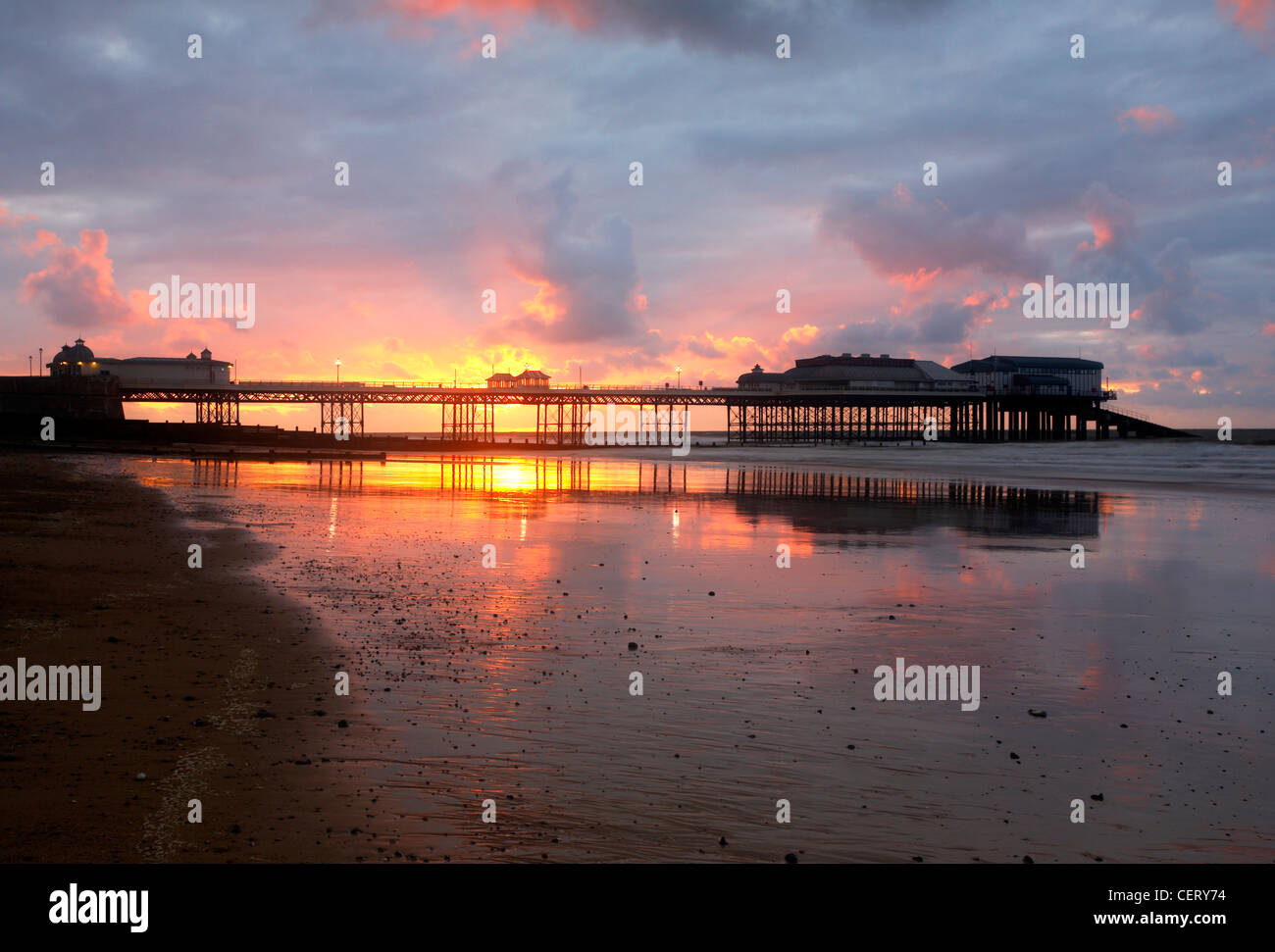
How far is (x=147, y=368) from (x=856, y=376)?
378 ft

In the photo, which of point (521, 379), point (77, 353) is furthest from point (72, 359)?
point (521, 379)

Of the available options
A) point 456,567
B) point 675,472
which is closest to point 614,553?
point 456,567

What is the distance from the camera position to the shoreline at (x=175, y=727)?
6016mm

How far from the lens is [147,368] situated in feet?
496

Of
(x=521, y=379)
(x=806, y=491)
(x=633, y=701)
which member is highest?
(x=521, y=379)

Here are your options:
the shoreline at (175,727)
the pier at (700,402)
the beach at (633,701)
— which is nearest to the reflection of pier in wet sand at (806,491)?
the beach at (633,701)

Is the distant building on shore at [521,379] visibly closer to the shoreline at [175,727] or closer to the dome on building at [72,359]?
the dome on building at [72,359]

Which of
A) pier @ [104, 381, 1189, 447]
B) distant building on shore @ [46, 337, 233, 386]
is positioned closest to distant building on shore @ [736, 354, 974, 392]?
pier @ [104, 381, 1189, 447]

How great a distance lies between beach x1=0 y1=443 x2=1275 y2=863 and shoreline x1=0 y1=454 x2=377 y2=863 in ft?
0.13

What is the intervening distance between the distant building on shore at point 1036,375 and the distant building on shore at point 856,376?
4.87 m

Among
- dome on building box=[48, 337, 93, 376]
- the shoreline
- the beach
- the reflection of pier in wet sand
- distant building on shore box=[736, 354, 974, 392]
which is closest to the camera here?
the shoreline

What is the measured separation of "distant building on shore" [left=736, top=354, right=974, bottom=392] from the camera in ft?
526

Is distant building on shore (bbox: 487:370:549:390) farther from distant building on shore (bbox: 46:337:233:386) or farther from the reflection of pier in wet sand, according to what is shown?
the reflection of pier in wet sand

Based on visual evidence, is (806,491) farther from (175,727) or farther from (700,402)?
(700,402)
